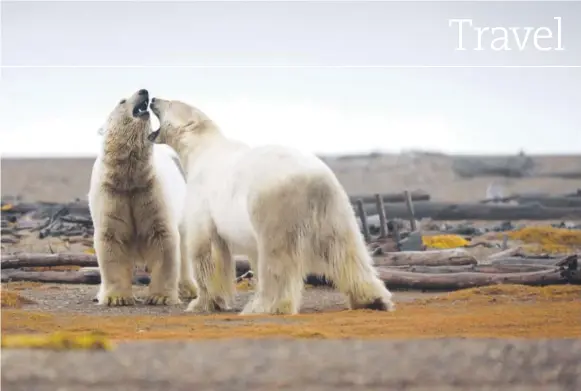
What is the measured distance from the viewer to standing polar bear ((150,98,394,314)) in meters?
5.77

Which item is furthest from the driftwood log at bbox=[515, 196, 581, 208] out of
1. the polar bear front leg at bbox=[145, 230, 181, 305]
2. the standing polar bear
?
the polar bear front leg at bbox=[145, 230, 181, 305]

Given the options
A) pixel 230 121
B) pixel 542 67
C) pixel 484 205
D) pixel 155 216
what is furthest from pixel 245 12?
pixel 484 205

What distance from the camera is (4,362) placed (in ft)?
16.3

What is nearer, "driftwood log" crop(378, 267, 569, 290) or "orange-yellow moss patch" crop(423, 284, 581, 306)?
"orange-yellow moss patch" crop(423, 284, 581, 306)

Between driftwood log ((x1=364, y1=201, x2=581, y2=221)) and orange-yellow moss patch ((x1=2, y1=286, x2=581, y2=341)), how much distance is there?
4.13 feet

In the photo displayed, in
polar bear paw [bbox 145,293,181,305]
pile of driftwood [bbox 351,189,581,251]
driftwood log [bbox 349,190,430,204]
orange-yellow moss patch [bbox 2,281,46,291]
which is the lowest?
polar bear paw [bbox 145,293,181,305]

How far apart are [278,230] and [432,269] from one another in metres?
1.85

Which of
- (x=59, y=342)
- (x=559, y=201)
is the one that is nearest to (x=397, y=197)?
(x=559, y=201)

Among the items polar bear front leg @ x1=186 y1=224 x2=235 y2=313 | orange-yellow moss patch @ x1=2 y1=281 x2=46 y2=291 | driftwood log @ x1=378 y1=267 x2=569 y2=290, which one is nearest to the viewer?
polar bear front leg @ x1=186 y1=224 x2=235 y2=313

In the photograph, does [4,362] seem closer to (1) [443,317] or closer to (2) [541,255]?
(1) [443,317]

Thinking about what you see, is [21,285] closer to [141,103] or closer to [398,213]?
[141,103]

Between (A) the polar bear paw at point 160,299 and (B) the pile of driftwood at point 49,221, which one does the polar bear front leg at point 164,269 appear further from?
(B) the pile of driftwood at point 49,221

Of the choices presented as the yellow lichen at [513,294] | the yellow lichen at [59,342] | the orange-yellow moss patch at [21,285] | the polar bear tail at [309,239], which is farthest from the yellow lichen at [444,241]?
the yellow lichen at [59,342]

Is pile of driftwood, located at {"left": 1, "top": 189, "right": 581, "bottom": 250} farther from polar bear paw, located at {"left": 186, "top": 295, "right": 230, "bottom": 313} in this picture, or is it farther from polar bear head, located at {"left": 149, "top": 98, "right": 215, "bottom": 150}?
polar bear paw, located at {"left": 186, "top": 295, "right": 230, "bottom": 313}
